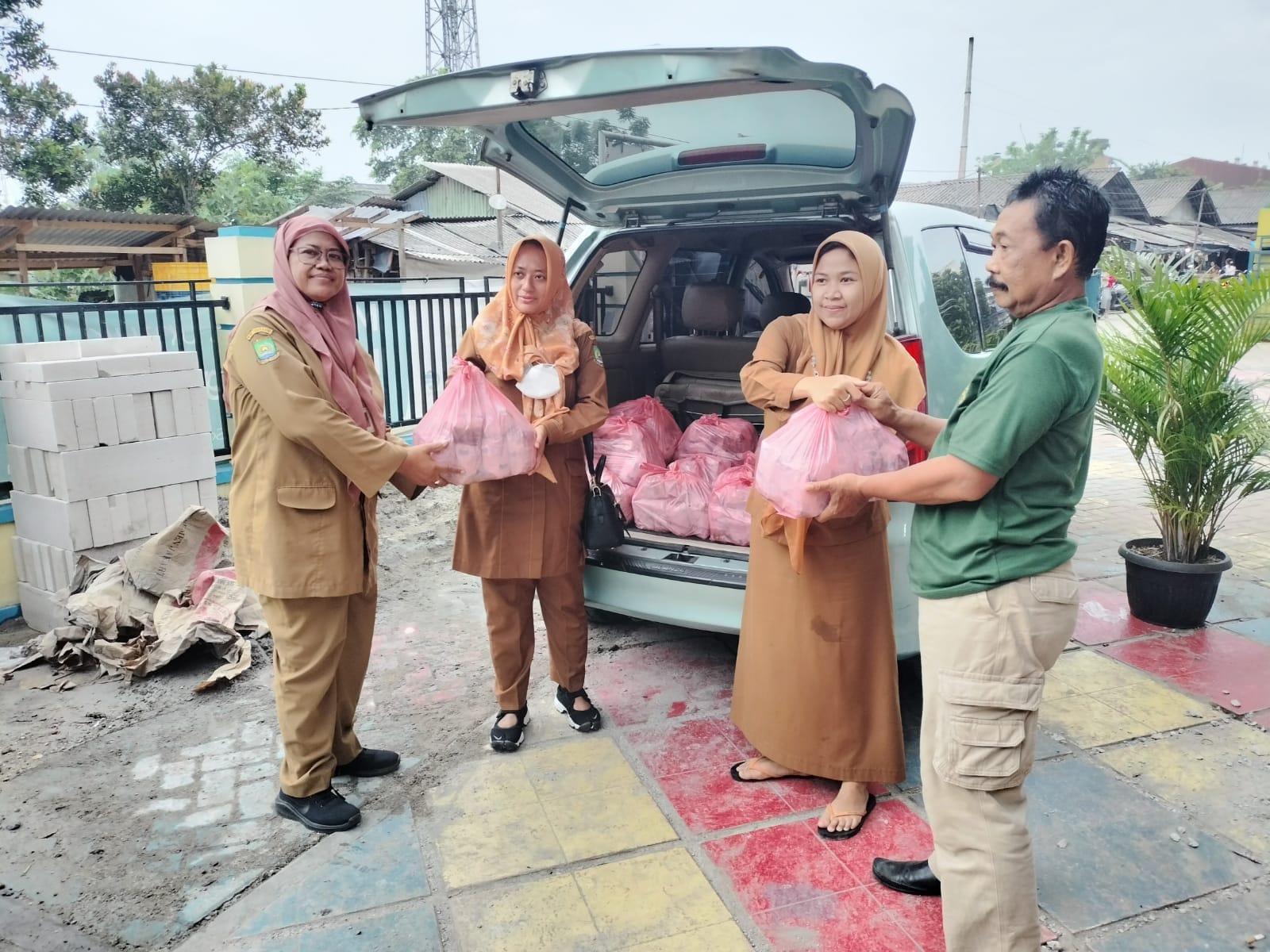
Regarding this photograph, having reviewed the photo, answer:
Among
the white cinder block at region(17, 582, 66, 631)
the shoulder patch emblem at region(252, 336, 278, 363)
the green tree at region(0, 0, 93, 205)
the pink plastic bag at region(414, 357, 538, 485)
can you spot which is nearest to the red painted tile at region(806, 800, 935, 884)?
the pink plastic bag at region(414, 357, 538, 485)

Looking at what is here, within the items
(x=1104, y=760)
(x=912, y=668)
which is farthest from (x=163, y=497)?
(x=1104, y=760)

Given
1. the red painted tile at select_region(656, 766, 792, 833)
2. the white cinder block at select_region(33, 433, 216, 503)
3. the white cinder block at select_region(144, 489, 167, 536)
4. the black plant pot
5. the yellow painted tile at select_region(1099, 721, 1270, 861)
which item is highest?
the white cinder block at select_region(33, 433, 216, 503)

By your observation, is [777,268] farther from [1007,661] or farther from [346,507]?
[1007,661]

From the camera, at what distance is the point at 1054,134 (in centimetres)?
6688

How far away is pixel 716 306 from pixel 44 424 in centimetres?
319

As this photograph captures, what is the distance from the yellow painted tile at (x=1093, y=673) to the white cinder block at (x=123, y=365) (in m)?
4.35

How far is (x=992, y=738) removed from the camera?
72.9 inches

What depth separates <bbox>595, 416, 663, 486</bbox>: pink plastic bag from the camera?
3.74 metres

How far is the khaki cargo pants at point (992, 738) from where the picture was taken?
1.84 m

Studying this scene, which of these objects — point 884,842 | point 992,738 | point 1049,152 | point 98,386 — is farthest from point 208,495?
point 1049,152

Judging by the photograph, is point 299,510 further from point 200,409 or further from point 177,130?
point 177,130

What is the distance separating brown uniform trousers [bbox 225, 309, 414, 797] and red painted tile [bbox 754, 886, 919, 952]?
1.42 metres

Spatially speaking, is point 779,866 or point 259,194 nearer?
point 779,866

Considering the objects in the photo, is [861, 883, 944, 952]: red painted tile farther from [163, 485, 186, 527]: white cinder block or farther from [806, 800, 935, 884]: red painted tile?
[163, 485, 186, 527]: white cinder block
